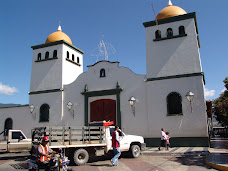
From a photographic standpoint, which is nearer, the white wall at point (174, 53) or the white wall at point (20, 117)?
the white wall at point (174, 53)

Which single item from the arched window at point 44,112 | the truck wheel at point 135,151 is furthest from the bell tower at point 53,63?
the truck wheel at point 135,151

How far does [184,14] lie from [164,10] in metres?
1.84

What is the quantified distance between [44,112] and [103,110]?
6.13 meters

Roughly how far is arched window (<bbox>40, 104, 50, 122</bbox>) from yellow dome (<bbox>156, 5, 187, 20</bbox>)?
12712 millimetres

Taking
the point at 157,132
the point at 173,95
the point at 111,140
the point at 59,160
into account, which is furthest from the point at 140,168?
the point at 173,95

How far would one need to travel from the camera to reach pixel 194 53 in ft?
52.8

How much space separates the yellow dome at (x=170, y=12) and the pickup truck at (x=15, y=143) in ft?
44.6

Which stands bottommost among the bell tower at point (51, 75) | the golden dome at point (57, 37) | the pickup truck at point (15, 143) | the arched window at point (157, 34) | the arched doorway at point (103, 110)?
the pickup truck at point (15, 143)

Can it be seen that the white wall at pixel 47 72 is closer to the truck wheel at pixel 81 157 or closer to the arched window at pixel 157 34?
the arched window at pixel 157 34

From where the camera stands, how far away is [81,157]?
33.2 feet

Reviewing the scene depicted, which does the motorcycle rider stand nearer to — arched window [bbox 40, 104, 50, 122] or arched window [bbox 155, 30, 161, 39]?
arched window [bbox 155, 30, 161, 39]

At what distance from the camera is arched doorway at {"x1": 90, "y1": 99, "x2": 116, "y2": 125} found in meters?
17.6

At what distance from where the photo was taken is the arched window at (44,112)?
20.0 metres

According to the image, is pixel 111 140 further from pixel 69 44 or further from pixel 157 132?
pixel 69 44
